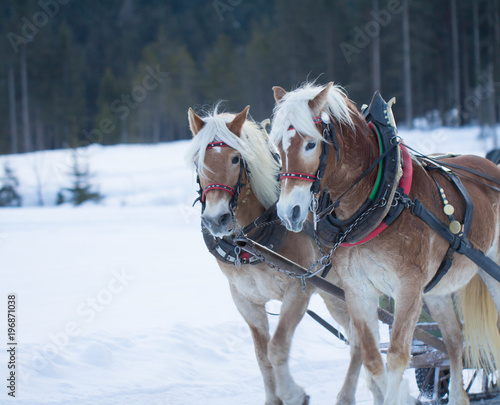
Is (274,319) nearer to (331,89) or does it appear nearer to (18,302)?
(18,302)

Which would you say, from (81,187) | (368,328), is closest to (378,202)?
(368,328)

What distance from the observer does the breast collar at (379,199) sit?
280cm

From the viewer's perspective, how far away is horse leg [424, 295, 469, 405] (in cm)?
363

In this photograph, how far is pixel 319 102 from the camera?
2.72 metres

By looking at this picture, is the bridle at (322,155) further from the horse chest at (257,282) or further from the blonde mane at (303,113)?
the horse chest at (257,282)

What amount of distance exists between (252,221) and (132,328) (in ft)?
8.16

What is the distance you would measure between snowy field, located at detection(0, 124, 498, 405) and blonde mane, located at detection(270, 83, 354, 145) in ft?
8.20

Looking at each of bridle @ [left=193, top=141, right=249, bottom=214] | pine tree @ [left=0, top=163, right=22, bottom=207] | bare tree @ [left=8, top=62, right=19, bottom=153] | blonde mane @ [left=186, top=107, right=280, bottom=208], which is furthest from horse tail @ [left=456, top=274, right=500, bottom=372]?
bare tree @ [left=8, top=62, right=19, bottom=153]

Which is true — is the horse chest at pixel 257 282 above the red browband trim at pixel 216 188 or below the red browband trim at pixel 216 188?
below

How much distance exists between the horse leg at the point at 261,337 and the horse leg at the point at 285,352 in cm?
31

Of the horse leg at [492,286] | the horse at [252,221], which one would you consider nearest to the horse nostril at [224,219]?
the horse at [252,221]

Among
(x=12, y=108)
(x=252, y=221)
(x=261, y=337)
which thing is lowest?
(x=261, y=337)

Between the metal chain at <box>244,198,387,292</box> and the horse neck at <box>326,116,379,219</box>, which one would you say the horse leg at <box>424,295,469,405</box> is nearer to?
the metal chain at <box>244,198,387,292</box>

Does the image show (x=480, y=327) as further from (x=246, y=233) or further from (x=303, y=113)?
(x=303, y=113)
